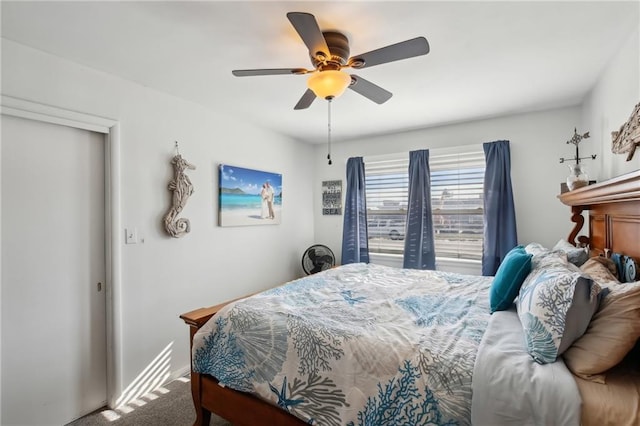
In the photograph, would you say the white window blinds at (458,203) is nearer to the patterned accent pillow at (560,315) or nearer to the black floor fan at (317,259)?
the black floor fan at (317,259)

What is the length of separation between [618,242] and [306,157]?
3.42 m

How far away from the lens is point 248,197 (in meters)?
3.37

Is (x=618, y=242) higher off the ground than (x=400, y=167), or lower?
lower

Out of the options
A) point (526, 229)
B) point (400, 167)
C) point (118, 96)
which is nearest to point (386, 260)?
point (400, 167)

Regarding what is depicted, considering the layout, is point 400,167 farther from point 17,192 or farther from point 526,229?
point 17,192

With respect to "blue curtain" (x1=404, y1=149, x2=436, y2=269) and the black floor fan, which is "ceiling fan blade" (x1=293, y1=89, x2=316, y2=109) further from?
the black floor fan

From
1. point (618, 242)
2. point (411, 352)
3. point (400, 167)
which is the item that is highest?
point (400, 167)

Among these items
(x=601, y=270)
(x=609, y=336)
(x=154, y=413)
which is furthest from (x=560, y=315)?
(x=154, y=413)

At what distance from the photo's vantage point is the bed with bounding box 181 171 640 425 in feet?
3.77


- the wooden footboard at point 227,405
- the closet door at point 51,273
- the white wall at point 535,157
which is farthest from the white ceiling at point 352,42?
the wooden footboard at point 227,405

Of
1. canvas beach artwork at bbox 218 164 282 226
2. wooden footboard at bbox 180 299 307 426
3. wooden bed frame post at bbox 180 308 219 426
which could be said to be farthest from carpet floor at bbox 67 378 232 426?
canvas beach artwork at bbox 218 164 282 226

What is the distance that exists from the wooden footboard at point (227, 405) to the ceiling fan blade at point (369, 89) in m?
1.73

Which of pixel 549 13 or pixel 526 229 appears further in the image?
pixel 526 229

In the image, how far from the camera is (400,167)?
3.89 meters
